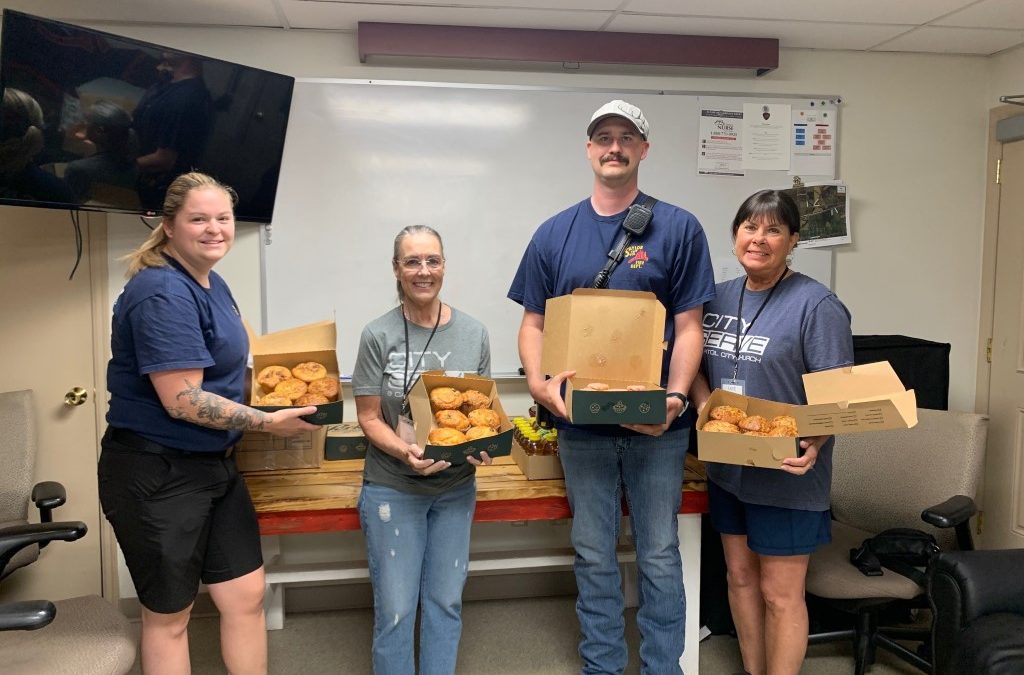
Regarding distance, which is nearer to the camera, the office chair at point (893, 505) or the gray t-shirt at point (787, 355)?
the gray t-shirt at point (787, 355)

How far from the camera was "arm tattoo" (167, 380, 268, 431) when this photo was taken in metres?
1.65

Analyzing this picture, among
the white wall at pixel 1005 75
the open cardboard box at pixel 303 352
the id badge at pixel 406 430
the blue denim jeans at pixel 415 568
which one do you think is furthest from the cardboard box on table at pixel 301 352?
the white wall at pixel 1005 75

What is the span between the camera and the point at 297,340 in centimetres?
197

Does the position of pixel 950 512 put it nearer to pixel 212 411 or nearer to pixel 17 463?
pixel 212 411

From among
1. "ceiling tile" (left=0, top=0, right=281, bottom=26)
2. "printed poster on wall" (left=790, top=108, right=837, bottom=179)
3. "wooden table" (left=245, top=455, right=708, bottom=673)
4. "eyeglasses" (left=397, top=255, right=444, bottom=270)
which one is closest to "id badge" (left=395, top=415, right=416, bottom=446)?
"eyeglasses" (left=397, top=255, right=444, bottom=270)

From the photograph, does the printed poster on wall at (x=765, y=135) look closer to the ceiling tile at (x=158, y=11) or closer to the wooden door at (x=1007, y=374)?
the wooden door at (x=1007, y=374)

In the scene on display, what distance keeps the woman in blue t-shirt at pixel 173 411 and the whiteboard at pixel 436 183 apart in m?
1.11

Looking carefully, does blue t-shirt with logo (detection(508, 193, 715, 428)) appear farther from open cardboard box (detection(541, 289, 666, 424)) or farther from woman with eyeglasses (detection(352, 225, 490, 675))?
woman with eyeglasses (detection(352, 225, 490, 675))

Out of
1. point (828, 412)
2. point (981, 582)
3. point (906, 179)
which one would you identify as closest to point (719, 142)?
point (906, 179)

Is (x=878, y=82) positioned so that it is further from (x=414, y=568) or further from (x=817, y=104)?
(x=414, y=568)

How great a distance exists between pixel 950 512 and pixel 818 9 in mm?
1790

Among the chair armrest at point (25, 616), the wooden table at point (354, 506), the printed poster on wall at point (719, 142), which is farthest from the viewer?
the printed poster on wall at point (719, 142)

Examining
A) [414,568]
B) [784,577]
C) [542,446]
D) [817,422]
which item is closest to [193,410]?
[414,568]

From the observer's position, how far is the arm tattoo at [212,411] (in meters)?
1.65
